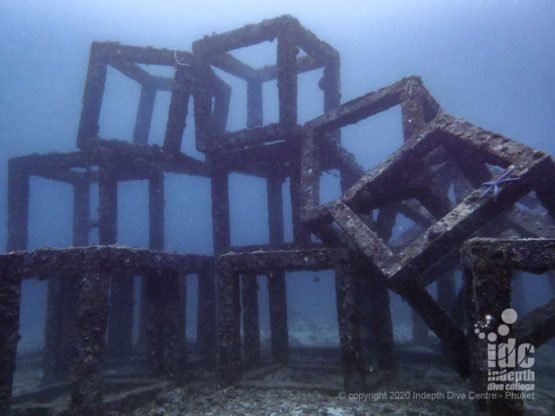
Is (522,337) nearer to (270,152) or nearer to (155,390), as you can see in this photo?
(155,390)

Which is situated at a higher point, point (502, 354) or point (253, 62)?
point (253, 62)

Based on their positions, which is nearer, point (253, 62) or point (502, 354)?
point (502, 354)

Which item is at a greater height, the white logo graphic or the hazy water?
the hazy water

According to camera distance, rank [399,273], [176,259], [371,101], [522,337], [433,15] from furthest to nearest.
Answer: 1. [433,15]
2. [371,101]
3. [176,259]
4. [399,273]
5. [522,337]

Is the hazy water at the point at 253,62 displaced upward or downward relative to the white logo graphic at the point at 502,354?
upward

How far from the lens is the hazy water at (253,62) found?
357 feet

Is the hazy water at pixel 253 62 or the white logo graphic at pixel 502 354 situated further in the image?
the hazy water at pixel 253 62

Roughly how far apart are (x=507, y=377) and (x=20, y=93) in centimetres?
17252

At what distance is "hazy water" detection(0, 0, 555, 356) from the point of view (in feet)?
357

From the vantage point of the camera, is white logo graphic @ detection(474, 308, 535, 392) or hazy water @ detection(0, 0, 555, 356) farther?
hazy water @ detection(0, 0, 555, 356)

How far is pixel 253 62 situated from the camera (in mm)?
116875

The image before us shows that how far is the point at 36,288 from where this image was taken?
52.9 meters

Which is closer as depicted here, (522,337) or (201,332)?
(522,337)

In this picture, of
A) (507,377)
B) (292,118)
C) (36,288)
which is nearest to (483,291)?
(507,377)
